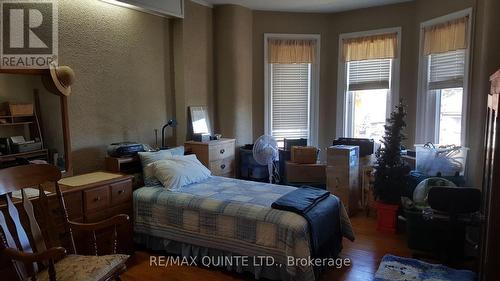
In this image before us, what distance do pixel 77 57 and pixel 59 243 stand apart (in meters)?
1.70

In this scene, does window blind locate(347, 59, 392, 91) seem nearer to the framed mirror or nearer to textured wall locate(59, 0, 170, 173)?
the framed mirror

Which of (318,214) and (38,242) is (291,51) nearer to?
(318,214)

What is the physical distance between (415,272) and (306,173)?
1.97m

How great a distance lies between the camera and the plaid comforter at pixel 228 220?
240 centimetres

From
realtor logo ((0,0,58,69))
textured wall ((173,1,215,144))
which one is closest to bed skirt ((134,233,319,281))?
textured wall ((173,1,215,144))

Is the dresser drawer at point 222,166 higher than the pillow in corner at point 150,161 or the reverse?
the reverse

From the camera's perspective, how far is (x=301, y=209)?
2477 millimetres

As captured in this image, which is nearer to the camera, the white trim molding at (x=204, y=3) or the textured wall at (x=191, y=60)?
the textured wall at (x=191, y=60)

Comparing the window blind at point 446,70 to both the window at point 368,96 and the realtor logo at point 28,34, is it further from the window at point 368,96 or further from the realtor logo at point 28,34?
the realtor logo at point 28,34

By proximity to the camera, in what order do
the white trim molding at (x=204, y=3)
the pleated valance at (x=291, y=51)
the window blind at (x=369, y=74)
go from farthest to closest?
1. the pleated valance at (x=291, y=51)
2. the window blind at (x=369, y=74)
3. the white trim molding at (x=204, y=3)

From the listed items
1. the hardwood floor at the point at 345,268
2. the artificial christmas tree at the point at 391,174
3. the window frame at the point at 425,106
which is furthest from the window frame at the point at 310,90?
the hardwood floor at the point at 345,268

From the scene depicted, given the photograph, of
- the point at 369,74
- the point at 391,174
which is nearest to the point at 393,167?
the point at 391,174

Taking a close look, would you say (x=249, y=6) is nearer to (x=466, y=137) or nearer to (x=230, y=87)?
(x=230, y=87)

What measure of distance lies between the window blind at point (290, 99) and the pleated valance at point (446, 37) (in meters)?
1.65
